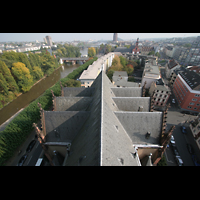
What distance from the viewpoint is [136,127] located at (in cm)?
1866

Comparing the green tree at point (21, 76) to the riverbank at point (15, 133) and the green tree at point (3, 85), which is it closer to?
the green tree at point (3, 85)

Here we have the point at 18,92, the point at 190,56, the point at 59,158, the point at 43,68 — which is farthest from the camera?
the point at 190,56

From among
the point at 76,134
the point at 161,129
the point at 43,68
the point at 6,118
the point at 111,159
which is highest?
the point at 111,159

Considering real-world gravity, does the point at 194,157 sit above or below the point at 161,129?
below

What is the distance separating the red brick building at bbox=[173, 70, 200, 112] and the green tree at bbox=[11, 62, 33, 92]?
72.1 meters

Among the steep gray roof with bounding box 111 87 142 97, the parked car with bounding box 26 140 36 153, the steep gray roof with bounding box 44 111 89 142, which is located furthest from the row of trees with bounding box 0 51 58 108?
the steep gray roof with bounding box 111 87 142 97

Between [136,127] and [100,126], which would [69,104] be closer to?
[100,126]

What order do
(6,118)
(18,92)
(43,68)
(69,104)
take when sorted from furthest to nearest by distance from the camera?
1. (43,68)
2. (18,92)
3. (6,118)
4. (69,104)

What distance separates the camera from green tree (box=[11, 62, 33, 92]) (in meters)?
49.7

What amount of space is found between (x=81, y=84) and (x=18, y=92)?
103 feet

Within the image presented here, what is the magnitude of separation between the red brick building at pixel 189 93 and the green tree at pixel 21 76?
7206 centimetres

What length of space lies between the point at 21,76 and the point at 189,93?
72928 mm

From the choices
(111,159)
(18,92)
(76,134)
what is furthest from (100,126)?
(18,92)

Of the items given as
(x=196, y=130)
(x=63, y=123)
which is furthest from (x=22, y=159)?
(x=196, y=130)
